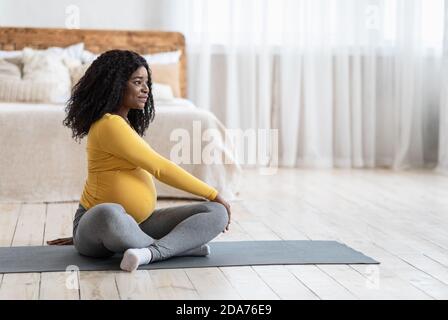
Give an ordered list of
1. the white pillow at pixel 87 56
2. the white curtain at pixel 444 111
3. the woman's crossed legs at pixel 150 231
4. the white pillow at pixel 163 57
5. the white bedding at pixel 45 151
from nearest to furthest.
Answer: the woman's crossed legs at pixel 150 231
the white bedding at pixel 45 151
the white pillow at pixel 87 56
the white pillow at pixel 163 57
the white curtain at pixel 444 111

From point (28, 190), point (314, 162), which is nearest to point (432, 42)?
point (314, 162)

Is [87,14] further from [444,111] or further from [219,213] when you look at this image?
[219,213]

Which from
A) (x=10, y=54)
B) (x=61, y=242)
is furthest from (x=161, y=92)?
(x=61, y=242)

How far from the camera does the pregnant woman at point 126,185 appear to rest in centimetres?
286

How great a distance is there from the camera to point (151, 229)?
305 cm

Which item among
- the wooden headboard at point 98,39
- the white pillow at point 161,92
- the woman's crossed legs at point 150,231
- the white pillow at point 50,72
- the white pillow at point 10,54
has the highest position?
the wooden headboard at point 98,39

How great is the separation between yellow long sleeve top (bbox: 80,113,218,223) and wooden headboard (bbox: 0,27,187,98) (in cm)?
295

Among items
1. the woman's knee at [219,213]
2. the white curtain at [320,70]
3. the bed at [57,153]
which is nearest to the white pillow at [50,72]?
the bed at [57,153]

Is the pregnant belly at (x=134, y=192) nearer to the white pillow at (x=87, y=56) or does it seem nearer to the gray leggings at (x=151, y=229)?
the gray leggings at (x=151, y=229)

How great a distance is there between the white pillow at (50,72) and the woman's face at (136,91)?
7.44ft
